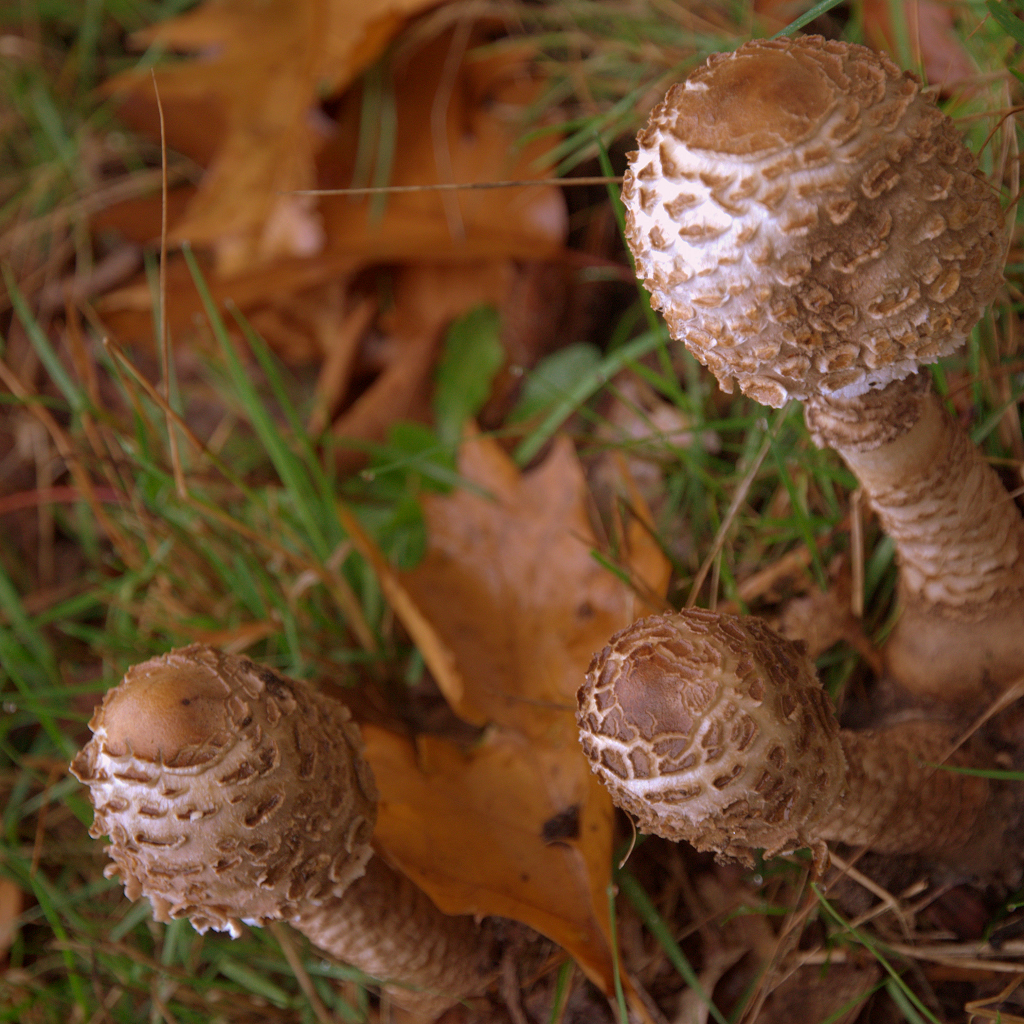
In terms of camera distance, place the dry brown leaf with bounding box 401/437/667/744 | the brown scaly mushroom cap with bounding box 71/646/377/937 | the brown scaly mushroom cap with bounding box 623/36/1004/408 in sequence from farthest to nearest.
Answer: the dry brown leaf with bounding box 401/437/667/744 < the brown scaly mushroom cap with bounding box 71/646/377/937 < the brown scaly mushroom cap with bounding box 623/36/1004/408

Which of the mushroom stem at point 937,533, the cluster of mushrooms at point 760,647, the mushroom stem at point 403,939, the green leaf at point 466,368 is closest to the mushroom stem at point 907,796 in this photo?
the cluster of mushrooms at point 760,647

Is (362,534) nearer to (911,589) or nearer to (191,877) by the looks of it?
(191,877)

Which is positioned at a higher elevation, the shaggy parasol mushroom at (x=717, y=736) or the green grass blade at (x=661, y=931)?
the shaggy parasol mushroom at (x=717, y=736)

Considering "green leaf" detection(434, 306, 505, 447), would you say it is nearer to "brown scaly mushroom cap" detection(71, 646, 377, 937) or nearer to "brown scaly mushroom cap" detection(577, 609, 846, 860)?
"brown scaly mushroom cap" detection(71, 646, 377, 937)

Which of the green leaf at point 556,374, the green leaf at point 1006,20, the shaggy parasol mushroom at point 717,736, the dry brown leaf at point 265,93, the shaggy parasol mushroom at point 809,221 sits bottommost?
the green leaf at point 556,374

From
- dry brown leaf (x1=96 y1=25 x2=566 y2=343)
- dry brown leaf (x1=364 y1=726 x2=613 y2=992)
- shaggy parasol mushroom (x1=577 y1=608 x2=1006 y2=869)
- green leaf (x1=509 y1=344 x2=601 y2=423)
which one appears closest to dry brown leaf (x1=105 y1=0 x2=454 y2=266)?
dry brown leaf (x1=96 y1=25 x2=566 y2=343)

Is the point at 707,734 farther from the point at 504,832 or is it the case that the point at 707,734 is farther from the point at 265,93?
the point at 265,93

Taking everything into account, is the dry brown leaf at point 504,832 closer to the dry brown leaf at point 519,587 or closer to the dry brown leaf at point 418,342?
the dry brown leaf at point 519,587

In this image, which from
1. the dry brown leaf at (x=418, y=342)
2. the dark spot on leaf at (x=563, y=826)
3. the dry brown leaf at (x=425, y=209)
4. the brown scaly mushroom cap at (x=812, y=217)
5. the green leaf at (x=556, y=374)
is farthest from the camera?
the dry brown leaf at (x=418, y=342)

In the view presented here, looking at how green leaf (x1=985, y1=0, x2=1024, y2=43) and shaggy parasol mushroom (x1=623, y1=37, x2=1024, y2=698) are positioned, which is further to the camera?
green leaf (x1=985, y1=0, x2=1024, y2=43)
